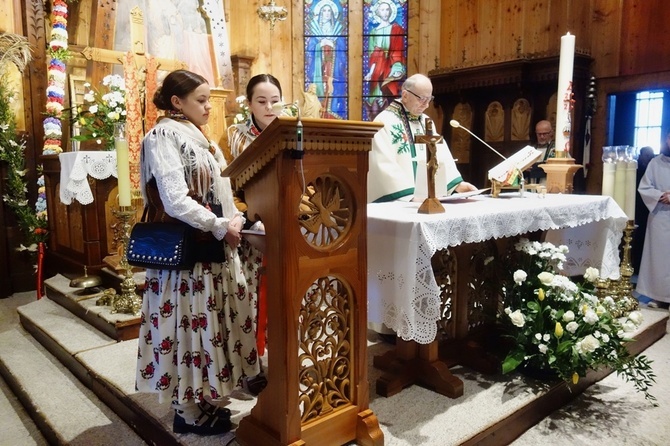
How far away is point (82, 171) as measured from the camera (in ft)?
13.3

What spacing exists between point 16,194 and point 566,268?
488 centimetres

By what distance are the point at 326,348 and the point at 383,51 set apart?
641 cm

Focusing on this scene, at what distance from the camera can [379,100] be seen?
301 inches

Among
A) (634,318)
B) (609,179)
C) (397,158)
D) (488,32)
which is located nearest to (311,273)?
(397,158)

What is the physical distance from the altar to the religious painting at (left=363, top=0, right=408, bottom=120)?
465 cm

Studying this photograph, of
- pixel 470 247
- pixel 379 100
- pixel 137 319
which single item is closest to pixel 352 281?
pixel 470 247

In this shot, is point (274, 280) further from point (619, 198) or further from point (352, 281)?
point (619, 198)

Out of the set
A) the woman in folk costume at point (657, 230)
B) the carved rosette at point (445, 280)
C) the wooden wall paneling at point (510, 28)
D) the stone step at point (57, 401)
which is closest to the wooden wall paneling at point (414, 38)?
the wooden wall paneling at point (510, 28)

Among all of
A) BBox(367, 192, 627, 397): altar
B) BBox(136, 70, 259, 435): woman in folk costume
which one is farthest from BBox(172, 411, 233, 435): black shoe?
BBox(367, 192, 627, 397): altar

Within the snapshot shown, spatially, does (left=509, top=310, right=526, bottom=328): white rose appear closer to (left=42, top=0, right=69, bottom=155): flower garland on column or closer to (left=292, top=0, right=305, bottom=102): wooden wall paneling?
(left=42, top=0, right=69, bottom=155): flower garland on column

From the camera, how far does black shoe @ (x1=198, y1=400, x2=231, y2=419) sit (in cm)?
214

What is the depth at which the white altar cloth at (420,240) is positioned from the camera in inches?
82.0

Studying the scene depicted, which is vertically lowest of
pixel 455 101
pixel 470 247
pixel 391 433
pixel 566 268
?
pixel 391 433

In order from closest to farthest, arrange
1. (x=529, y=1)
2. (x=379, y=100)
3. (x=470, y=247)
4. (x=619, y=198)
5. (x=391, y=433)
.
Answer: (x=391, y=433), (x=470, y=247), (x=619, y=198), (x=529, y=1), (x=379, y=100)
